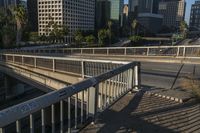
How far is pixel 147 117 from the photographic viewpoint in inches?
229

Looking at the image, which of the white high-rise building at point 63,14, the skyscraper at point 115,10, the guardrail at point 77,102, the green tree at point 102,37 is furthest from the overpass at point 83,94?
the skyscraper at point 115,10

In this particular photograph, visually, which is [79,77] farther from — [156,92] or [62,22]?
[62,22]

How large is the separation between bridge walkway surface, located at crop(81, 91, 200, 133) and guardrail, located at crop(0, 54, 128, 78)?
1.85 m

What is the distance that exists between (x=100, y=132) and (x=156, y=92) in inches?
144

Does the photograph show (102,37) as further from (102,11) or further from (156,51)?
(102,11)

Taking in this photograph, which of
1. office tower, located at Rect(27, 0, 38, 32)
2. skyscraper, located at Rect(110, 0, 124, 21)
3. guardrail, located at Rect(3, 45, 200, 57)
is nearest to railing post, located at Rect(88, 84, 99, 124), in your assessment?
guardrail, located at Rect(3, 45, 200, 57)

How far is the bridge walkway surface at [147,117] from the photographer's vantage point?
16.9ft

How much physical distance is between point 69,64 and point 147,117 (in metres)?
8.66

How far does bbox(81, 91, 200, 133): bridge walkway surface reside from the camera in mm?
5148

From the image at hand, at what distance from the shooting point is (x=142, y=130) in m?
5.10

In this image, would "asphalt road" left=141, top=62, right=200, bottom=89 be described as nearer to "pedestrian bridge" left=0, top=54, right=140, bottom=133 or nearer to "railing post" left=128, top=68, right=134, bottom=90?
"pedestrian bridge" left=0, top=54, right=140, bottom=133

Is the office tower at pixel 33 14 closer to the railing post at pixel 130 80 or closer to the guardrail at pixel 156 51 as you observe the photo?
the guardrail at pixel 156 51

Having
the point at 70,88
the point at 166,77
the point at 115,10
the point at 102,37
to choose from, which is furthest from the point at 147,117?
the point at 115,10

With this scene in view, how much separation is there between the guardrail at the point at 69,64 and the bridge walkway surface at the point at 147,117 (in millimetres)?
1848
